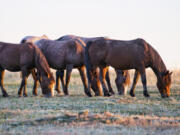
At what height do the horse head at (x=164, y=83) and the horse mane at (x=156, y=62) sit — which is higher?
the horse mane at (x=156, y=62)

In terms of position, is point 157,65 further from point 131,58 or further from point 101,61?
point 101,61

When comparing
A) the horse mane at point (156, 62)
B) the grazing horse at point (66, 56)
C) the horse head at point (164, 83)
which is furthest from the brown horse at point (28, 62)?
the horse head at point (164, 83)

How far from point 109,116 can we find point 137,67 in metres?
6.44

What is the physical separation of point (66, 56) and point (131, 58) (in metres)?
2.89

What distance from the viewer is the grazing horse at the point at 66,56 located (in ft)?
52.6

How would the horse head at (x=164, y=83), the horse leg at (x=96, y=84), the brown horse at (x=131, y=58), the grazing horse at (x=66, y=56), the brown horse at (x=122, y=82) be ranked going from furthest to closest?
the brown horse at (x=122, y=82) < the grazing horse at (x=66, y=56) < the horse leg at (x=96, y=84) < the horse head at (x=164, y=83) < the brown horse at (x=131, y=58)

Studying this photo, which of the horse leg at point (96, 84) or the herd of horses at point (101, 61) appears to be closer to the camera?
the herd of horses at point (101, 61)

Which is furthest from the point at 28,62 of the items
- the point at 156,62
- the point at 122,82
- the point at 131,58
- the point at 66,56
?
the point at 156,62

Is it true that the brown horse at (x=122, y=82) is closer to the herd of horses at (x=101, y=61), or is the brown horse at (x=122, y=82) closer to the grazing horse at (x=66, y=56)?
the herd of horses at (x=101, y=61)

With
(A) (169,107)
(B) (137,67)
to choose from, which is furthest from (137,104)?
(B) (137,67)

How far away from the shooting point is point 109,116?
27.9ft

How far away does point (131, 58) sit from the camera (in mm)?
14719

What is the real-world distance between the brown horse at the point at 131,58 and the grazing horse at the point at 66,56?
3.31 ft

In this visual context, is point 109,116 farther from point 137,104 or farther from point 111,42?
point 111,42
